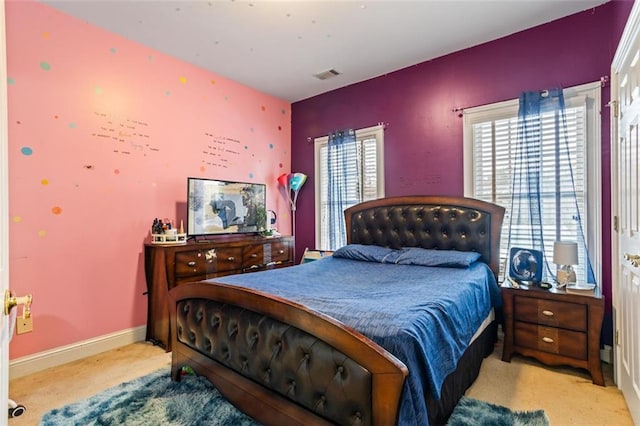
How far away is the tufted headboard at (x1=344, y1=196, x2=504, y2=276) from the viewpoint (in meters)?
3.09

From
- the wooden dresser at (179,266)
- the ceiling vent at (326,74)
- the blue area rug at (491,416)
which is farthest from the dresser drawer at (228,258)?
the blue area rug at (491,416)

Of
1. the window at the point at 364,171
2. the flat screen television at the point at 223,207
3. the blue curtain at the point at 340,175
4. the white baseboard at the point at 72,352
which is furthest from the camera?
the blue curtain at the point at 340,175

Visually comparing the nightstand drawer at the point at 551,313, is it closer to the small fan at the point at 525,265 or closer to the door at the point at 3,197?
the small fan at the point at 525,265

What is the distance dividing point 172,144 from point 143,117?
0.36m

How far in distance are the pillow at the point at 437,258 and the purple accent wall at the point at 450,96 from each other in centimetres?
72

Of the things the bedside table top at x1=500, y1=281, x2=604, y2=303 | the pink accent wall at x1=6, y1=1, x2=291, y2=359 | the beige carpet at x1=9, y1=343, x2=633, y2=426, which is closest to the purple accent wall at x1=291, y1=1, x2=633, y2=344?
the bedside table top at x1=500, y1=281, x2=604, y2=303

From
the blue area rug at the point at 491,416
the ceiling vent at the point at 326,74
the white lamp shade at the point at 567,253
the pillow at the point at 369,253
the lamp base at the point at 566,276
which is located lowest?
the blue area rug at the point at 491,416

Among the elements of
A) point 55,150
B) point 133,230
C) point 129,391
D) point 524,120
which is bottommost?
point 129,391

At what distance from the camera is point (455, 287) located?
6.95ft

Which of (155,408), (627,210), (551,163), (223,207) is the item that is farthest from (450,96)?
(155,408)

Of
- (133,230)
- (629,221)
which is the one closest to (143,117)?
Result: (133,230)

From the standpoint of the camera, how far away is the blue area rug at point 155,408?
184cm

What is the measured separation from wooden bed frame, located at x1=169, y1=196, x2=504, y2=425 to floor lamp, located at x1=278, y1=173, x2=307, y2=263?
2412 mm

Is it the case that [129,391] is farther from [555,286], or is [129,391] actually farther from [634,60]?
[634,60]
